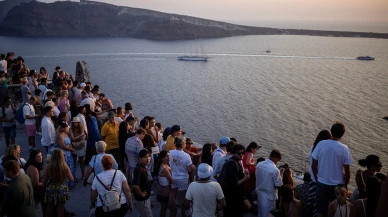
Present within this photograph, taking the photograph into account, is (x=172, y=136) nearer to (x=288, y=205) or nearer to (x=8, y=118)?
(x=288, y=205)

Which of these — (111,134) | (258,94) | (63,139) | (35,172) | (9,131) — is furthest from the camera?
(258,94)

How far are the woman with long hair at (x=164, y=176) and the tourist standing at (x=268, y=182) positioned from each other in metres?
1.44

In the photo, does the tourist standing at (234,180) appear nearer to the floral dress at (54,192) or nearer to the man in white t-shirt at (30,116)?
the floral dress at (54,192)

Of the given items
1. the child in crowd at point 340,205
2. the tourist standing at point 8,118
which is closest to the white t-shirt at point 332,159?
the child in crowd at point 340,205

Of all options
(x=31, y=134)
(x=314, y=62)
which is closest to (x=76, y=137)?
(x=31, y=134)

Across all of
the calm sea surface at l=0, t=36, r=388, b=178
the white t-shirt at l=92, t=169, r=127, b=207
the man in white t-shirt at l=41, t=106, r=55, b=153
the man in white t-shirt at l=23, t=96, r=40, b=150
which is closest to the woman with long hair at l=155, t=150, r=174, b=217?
the white t-shirt at l=92, t=169, r=127, b=207

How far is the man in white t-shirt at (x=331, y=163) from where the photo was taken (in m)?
5.62

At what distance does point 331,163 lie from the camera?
5.69m

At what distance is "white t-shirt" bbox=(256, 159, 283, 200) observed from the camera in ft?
20.7

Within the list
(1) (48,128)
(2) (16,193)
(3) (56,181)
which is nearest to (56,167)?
(3) (56,181)

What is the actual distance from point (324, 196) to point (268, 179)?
88 cm

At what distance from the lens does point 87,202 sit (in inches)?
301

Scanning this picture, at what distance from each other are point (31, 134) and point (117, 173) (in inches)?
216

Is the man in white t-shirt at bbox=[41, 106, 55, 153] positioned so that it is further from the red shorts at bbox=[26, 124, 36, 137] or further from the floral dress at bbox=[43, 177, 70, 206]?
the floral dress at bbox=[43, 177, 70, 206]
